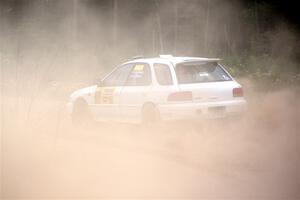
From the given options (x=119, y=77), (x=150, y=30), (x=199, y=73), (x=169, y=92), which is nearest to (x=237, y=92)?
(x=199, y=73)

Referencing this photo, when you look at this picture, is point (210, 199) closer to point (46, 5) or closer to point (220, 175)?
point (220, 175)

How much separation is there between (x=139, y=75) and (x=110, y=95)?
820mm

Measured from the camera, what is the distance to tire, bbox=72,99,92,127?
13562mm

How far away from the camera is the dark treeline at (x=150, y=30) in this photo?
2566cm

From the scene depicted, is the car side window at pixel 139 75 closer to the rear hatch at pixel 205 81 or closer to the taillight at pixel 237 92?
the rear hatch at pixel 205 81

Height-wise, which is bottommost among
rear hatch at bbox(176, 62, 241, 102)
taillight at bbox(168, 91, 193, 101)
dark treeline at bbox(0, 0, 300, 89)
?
taillight at bbox(168, 91, 193, 101)

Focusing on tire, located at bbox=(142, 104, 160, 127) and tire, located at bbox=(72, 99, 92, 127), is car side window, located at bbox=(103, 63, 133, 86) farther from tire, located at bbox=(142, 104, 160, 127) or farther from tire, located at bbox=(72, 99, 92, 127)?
tire, located at bbox=(142, 104, 160, 127)

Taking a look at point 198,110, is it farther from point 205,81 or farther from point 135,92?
point 135,92

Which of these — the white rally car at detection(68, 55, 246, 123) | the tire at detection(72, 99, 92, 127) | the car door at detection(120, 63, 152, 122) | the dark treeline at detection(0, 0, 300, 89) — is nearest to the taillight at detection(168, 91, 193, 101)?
the white rally car at detection(68, 55, 246, 123)

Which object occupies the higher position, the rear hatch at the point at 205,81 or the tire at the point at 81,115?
the rear hatch at the point at 205,81

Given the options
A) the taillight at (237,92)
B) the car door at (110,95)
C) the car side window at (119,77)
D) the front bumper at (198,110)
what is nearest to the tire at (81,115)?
the car door at (110,95)

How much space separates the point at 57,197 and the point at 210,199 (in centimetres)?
173

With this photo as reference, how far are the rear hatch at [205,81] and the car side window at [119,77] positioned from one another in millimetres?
1400

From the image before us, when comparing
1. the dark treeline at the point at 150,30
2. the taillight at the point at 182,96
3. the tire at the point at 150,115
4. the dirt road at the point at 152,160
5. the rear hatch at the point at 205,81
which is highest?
the dark treeline at the point at 150,30
